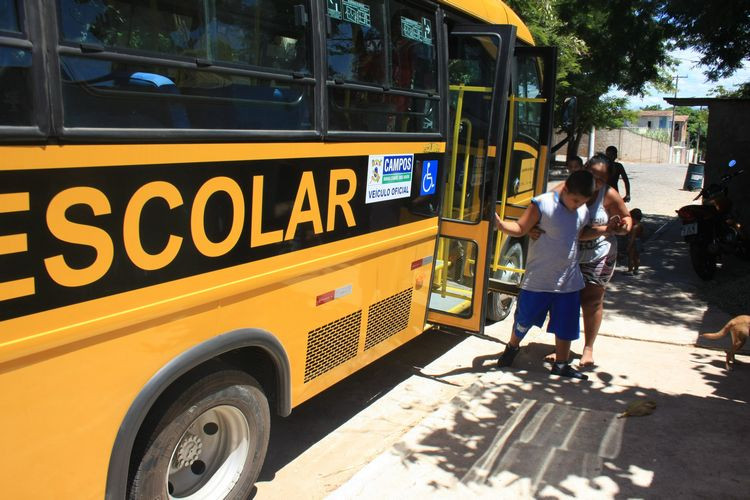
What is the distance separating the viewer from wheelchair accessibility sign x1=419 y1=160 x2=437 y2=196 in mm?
4511

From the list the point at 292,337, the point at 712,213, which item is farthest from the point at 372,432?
the point at 712,213

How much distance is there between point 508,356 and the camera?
5324mm

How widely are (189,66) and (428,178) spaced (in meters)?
2.25

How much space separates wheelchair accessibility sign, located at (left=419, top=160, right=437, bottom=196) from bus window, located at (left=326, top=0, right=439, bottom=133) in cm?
23

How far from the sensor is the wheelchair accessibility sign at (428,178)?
4511mm

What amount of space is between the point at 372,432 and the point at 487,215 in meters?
1.78

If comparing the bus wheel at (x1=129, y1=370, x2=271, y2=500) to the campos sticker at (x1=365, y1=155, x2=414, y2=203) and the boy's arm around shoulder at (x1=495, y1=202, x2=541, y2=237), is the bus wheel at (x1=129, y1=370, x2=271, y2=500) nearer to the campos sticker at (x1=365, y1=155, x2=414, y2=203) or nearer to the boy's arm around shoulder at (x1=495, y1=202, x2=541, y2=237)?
the campos sticker at (x1=365, y1=155, x2=414, y2=203)

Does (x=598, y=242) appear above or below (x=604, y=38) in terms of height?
below

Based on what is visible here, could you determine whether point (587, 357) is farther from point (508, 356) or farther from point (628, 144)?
point (628, 144)

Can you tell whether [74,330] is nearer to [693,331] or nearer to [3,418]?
[3,418]

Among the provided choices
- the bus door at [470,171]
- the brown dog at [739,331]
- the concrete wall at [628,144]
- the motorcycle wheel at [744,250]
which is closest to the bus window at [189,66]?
the bus door at [470,171]

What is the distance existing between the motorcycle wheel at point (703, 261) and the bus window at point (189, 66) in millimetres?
6600

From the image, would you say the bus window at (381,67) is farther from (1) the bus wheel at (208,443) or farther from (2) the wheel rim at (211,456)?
(2) the wheel rim at (211,456)

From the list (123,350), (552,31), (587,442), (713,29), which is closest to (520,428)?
(587,442)
